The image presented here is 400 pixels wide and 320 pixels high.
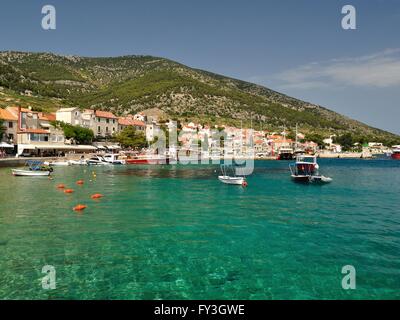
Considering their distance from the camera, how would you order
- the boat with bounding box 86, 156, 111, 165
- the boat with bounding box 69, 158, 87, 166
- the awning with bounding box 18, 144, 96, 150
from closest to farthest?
the boat with bounding box 69, 158, 87, 166 < the awning with bounding box 18, 144, 96, 150 < the boat with bounding box 86, 156, 111, 165

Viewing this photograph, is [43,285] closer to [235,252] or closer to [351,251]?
[235,252]

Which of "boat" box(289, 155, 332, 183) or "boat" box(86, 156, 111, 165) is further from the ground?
"boat" box(86, 156, 111, 165)

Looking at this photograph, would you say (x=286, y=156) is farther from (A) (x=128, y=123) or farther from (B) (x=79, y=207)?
(B) (x=79, y=207)

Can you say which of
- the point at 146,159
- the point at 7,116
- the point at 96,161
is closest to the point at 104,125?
the point at 146,159

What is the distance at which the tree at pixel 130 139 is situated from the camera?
11975 centimetres

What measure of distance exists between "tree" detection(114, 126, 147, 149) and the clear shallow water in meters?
82.0

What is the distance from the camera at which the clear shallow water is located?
47.3 ft

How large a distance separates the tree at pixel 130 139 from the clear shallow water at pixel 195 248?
8200 cm

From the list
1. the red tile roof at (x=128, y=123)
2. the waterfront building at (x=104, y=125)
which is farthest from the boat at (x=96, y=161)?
the red tile roof at (x=128, y=123)

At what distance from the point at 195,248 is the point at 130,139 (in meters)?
104

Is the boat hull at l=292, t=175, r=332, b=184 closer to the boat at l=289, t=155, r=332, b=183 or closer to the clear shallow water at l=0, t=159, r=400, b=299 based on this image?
the boat at l=289, t=155, r=332, b=183

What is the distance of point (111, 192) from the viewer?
42531mm

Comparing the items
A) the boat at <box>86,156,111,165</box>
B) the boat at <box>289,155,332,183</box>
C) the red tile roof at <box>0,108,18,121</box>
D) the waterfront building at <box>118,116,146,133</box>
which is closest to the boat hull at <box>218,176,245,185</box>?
the boat at <box>289,155,332,183</box>
